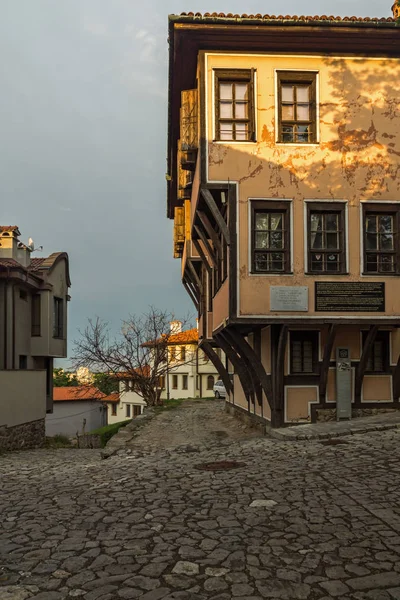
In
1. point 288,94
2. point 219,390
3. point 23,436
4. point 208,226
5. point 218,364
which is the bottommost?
point 219,390

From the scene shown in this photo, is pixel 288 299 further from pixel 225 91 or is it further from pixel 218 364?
pixel 218 364

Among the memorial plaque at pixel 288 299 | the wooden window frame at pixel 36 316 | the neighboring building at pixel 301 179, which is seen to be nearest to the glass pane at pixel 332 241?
the neighboring building at pixel 301 179

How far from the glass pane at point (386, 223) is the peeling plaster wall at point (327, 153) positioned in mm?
467

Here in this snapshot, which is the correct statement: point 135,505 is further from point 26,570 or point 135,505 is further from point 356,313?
point 356,313

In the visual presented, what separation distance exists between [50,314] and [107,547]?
2368 cm

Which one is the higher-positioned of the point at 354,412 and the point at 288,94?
the point at 288,94

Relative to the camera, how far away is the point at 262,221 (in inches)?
568

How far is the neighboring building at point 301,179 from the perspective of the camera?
14141mm

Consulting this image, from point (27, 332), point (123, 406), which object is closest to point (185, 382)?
point (123, 406)

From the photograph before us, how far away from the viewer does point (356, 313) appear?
1423 centimetres

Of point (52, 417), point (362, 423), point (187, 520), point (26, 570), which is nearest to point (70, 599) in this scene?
point (26, 570)

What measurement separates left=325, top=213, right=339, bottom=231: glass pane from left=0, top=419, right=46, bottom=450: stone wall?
11.1 meters

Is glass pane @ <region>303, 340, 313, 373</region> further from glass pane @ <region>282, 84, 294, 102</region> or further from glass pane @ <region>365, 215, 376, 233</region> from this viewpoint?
glass pane @ <region>282, 84, 294, 102</region>

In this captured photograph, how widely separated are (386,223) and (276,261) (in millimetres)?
2986
